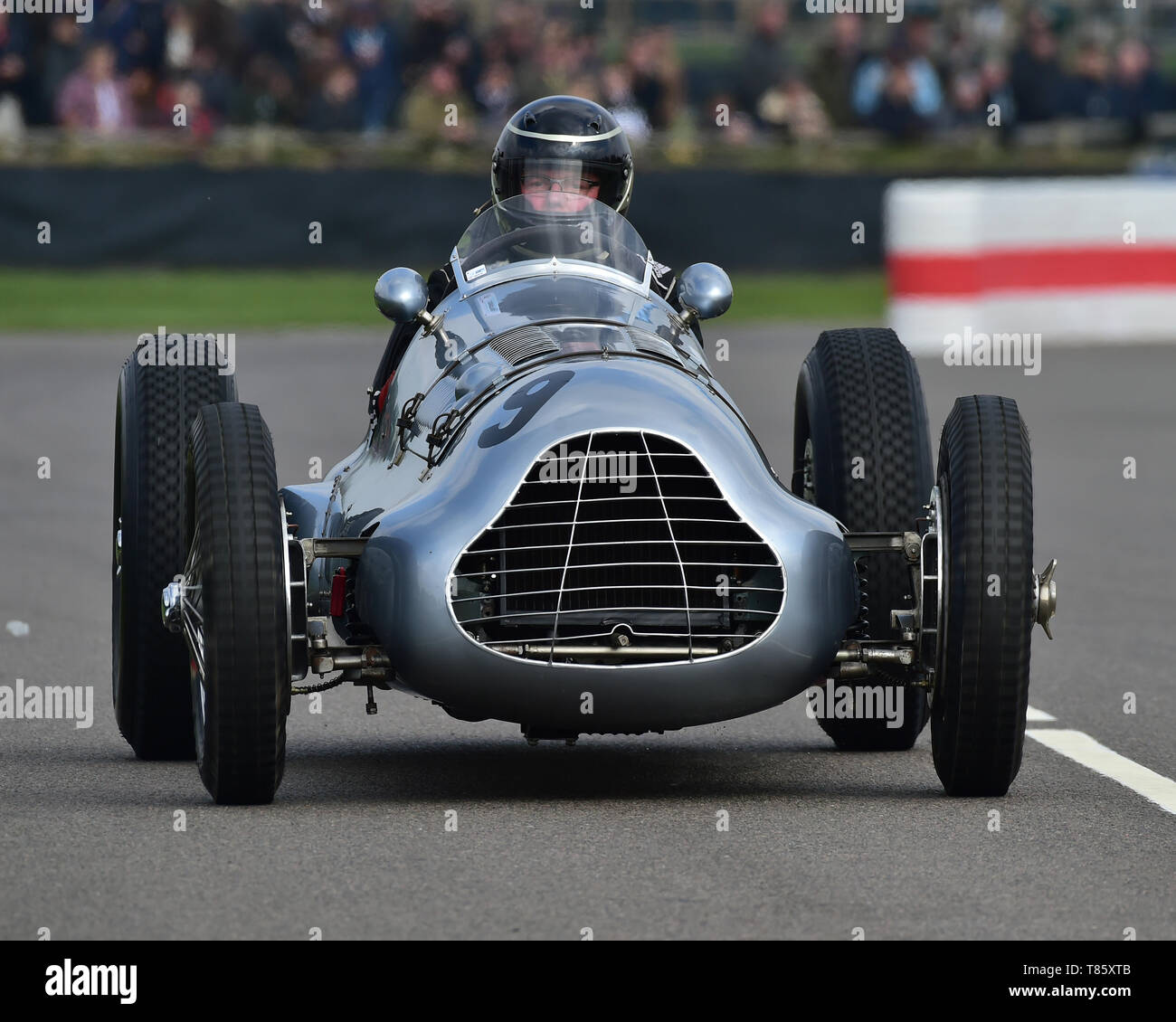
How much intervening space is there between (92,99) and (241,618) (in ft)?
64.8

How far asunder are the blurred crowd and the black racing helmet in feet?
55.3

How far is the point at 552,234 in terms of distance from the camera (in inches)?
318

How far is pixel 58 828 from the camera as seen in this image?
6.42 meters

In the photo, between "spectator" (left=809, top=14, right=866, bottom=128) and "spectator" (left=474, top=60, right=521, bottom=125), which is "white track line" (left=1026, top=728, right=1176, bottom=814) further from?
"spectator" (left=809, top=14, right=866, bottom=128)

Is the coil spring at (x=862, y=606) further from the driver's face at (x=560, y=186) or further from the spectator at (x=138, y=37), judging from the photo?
the spectator at (x=138, y=37)

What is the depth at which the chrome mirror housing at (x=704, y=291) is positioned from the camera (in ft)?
25.6

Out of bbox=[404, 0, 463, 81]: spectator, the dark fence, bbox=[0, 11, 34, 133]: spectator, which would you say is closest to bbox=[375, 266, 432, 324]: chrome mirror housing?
the dark fence

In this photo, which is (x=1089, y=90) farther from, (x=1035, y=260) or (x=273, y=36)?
(x=273, y=36)

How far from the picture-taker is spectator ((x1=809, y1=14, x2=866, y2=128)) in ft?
89.6

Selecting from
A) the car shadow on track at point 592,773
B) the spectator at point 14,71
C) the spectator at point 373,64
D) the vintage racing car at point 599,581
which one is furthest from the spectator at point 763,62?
the vintage racing car at point 599,581

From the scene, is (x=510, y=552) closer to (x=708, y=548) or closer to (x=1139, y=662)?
(x=708, y=548)

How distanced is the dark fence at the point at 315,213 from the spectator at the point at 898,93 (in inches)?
60.1

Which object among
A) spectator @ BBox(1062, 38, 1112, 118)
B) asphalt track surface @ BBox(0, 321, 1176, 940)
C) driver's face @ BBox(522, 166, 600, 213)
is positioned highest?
spectator @ BBox(1062, 38, 1112, 118)
